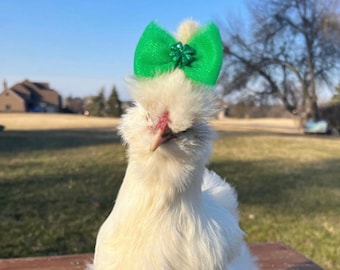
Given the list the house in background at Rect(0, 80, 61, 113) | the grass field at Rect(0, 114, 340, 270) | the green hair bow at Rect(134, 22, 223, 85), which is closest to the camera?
the green hair bow at Rect(134, 22, 223, 85)

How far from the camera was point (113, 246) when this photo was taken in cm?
131

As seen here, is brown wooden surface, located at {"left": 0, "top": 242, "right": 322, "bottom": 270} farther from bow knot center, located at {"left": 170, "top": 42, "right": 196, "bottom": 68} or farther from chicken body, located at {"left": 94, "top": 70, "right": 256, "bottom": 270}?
bow knot center, located at {"left": 170, "top": 42, "right": 196, "bottom": 68}

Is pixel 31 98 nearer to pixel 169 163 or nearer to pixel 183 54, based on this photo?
pixel 183 54

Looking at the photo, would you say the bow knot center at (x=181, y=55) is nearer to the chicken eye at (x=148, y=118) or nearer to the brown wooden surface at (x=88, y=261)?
the chicken eye at (x=148, y=118)

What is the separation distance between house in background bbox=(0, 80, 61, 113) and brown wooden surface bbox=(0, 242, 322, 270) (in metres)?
21.4

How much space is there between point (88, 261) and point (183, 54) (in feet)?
5.13

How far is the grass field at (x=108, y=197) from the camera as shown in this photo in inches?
137

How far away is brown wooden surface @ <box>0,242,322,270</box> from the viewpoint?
2.33m

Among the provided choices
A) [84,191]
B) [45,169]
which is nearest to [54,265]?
[84,191]

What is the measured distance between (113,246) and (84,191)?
358 cm

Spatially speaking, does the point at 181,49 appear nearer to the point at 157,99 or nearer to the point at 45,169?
the point at 157,99

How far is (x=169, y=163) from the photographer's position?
1158 mm

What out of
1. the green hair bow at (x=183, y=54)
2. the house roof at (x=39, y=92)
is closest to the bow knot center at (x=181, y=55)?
the green hair bow at (x=183, y=54)

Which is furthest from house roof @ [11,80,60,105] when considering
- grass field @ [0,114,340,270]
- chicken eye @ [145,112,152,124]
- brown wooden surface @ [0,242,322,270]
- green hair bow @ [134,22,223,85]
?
chicken eye @ [145,112,152,124]
